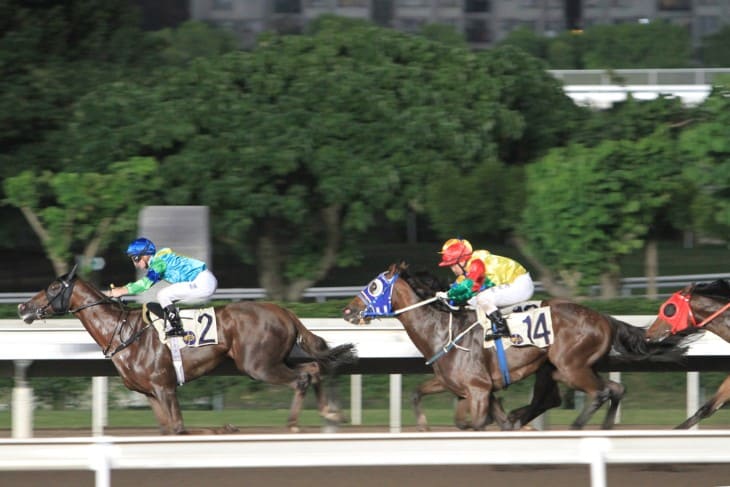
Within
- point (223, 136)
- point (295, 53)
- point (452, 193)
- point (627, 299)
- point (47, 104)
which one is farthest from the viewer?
point (47, 104)

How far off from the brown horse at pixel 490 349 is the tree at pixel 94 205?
8.46 metres

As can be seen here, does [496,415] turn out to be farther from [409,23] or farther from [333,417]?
[409,23]

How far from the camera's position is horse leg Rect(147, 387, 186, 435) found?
319 inches

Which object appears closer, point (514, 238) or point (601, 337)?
point (601, 337)

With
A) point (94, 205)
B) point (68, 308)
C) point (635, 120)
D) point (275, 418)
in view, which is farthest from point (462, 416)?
point (635, 120)

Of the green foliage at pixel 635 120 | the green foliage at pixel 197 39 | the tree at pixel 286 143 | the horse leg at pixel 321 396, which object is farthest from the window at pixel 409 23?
the horse leg at pixel 321 396

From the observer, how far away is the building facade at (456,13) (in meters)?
69.8

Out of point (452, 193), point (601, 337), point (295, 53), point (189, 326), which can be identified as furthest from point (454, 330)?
point (295, 53)

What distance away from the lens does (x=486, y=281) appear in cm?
830

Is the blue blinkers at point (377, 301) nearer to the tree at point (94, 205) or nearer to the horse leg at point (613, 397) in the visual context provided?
the horse leg at point (613, 397)

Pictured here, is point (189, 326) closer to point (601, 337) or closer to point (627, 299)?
point (601, 337)

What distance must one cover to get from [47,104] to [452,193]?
8.28 m

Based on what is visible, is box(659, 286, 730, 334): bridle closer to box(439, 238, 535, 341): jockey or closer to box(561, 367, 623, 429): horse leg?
box(561, 367, 623, 429): horse leg

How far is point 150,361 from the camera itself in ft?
26.7
